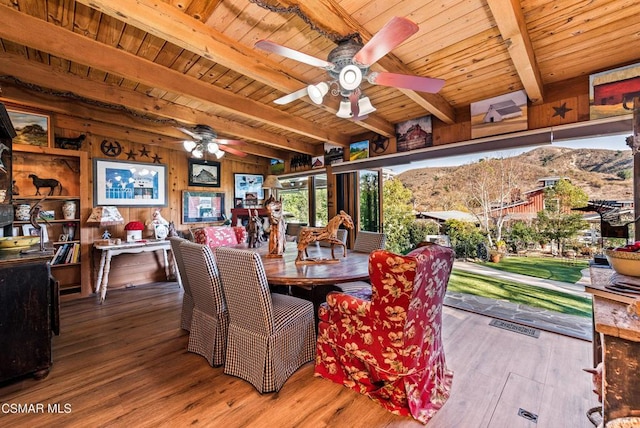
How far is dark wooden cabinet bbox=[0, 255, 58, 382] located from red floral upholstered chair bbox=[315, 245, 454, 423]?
6.63 feet

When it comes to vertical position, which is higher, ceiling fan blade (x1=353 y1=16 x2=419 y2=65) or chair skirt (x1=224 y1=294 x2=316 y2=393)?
ceiling fan blade (x1=353 y1=16 x2=419 y2=65)

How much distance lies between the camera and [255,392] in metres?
1.79

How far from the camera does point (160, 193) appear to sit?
176 inches

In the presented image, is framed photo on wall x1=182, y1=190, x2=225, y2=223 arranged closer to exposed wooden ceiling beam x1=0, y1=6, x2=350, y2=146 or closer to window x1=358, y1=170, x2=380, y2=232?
exposed wooden ceiling beam x1=0, y1=6, x2=350, y2=146

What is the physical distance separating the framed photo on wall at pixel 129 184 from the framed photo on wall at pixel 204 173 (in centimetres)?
47

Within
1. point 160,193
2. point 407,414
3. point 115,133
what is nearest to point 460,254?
point 407,414

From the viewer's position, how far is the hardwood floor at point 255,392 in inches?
61.4

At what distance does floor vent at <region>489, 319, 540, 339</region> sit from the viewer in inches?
101

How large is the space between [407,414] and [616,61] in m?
3.21

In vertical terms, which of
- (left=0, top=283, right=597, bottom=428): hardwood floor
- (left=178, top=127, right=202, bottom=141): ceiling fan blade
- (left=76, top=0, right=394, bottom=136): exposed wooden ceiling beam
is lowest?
(left=0, top=283, right=597, bottom=428): hardwood floor

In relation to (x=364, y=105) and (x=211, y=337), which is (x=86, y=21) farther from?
(x=211, y=337)

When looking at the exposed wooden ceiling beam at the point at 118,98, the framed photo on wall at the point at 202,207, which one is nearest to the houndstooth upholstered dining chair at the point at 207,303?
the exposed wooden ceiling beam at the point at 118,98

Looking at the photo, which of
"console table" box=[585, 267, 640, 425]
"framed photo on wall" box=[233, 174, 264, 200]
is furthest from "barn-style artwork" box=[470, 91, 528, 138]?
"framed photo on wall" box=[233, 174, 264, 200]

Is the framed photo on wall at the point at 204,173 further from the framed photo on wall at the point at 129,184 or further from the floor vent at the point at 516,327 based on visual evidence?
the floor vent at the point at 516,327
